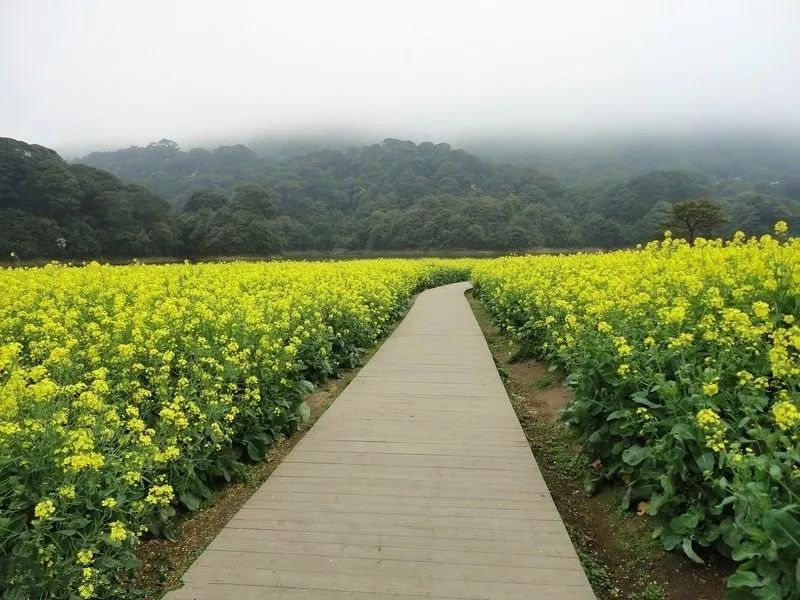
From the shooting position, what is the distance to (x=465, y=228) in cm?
6512

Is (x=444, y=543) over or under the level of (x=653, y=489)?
under

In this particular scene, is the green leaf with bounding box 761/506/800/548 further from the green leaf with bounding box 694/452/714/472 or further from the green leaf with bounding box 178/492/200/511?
the green leaf with bounding box 178/492/200/511

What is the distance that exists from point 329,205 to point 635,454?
269ft

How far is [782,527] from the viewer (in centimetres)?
221

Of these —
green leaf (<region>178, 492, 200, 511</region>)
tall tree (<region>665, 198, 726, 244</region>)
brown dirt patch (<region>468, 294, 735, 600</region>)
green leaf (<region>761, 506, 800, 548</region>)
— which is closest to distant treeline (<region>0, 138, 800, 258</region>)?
tall tree (<region>665, 198, 726, 244</region>)

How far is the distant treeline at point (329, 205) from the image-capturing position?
144 ft

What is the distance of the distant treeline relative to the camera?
4388cm

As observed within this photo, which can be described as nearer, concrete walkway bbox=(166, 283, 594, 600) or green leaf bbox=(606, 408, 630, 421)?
concrete walkway bbox=(166, 283, 594, 600)

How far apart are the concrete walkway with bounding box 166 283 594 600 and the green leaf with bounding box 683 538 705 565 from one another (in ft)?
2.01

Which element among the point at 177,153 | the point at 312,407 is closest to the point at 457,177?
the point at 177,153

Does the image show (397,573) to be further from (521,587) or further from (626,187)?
(626,187)

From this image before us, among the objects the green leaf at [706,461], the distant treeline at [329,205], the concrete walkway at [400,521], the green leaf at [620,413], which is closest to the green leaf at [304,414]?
the concrete walkway at [400,521]

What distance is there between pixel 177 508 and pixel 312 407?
3026 mm

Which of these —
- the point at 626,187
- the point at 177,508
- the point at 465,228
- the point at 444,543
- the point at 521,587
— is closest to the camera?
the point at 521,587
